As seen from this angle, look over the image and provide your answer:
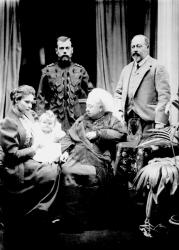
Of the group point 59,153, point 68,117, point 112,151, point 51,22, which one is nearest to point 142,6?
point 51,22

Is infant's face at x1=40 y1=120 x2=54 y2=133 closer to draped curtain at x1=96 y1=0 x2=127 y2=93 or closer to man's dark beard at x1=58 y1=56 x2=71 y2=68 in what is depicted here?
man's dark beard at x1=58 y1=56 x2=71 y2=68

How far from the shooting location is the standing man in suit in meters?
5.09

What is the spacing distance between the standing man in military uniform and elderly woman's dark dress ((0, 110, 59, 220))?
150 centimetres

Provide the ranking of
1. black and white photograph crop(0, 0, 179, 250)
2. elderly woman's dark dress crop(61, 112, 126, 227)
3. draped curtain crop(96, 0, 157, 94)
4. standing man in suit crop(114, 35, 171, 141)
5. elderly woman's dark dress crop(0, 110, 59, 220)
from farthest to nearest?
draped curtain crop(96, 0, 157, 94)
standing man in suit crop(114, 35, 171, 141)
elderly woman's dark dress crop(61, 112, 126, 227)
elderly woman's dark dress crop(0, 110, 59, 220)
black and white photograph crop(0, 0, 179, 250)

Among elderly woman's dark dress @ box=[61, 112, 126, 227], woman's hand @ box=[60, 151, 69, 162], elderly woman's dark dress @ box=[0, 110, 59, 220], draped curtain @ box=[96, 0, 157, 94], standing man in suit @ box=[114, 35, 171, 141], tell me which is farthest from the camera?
draped curtain @ box=[96, 0, 157, 94]

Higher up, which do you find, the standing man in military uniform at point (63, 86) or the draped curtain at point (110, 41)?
the draped curtain at point (110, 41)

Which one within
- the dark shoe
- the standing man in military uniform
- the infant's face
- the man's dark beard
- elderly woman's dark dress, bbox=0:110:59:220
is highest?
the man's dark beard

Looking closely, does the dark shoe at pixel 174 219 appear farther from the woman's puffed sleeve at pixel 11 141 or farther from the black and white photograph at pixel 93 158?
the woman's puffed sleeve at pixel 11 141

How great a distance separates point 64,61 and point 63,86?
34 centimetres

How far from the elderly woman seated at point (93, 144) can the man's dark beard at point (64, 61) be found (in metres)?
1.24

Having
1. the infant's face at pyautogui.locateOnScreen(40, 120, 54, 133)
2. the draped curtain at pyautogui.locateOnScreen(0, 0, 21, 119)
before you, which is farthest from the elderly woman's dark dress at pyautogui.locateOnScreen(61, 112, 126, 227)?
the draped curtain at pyautogui.locateOnScreen(0, 0, 21, 119)

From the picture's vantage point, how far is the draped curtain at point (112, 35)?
6.54 meters

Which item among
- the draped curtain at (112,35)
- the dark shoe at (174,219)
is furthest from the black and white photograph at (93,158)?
the draped curtain at (112,35)

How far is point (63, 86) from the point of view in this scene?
5812 millimetres
